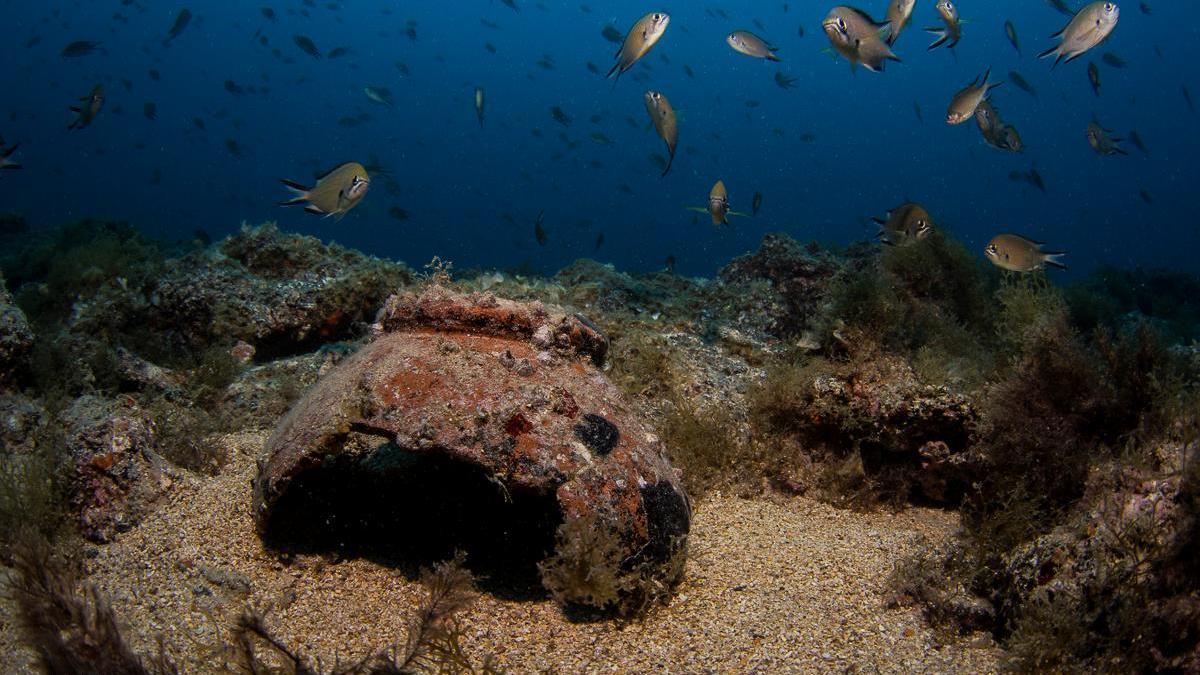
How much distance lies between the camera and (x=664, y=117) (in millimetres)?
5930

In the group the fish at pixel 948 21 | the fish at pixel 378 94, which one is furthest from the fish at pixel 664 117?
the fish at pixel 378 94

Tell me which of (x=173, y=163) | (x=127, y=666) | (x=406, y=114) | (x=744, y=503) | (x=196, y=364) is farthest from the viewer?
(x=406, y=114)

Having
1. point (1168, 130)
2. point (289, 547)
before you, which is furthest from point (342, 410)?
point (1168, 130)

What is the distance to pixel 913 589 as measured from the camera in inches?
135

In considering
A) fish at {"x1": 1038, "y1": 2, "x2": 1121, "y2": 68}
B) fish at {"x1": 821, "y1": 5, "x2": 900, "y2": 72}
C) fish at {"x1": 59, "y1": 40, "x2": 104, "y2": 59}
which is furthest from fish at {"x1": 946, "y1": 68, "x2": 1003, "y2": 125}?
fish at {"x1": 59, "y1": 40, "x2": 104, "y2": 59}

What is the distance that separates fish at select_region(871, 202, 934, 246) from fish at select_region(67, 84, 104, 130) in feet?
39.4

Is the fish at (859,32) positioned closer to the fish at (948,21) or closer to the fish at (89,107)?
the fish at (948,21)

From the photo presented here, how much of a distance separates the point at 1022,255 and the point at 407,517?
600 cm

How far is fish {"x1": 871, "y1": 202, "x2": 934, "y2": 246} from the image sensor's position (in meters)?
6.66

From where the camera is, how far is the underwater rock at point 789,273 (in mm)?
7965

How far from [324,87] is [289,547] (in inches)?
6000

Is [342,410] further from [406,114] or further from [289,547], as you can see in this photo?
[406,114]

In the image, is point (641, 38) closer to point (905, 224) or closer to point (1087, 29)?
point (905, 224)

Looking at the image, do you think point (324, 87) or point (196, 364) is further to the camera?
point (324, 87)
